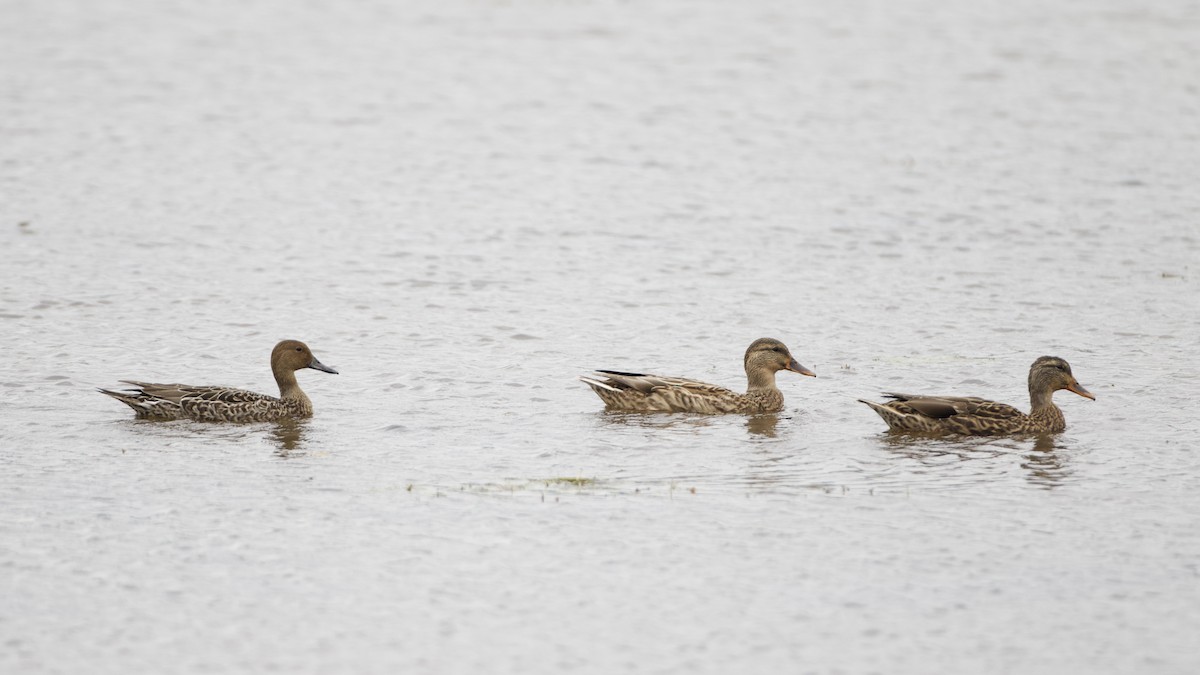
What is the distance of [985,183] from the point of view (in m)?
23.6

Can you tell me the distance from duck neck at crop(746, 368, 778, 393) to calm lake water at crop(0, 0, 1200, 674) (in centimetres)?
30

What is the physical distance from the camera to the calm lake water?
29.3ft

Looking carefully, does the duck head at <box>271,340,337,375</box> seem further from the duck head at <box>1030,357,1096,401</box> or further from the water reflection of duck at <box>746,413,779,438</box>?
the duck head at <box>1030,357,1096,401</box>

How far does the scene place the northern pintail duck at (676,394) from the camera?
13.5 metres

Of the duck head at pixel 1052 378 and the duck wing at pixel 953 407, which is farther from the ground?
the duck head at pixel 1052 378

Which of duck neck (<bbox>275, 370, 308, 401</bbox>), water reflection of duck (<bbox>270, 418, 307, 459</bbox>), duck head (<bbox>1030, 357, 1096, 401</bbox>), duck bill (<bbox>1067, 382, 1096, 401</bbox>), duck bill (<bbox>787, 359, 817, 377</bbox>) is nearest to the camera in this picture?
water reflection of duck (<bbox>270, 418, 307, 459</bbox>)

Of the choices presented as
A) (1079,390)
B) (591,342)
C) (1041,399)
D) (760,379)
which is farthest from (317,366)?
(1079,390)

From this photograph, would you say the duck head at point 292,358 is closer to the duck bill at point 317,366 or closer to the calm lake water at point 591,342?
the duck bill at point 317,366

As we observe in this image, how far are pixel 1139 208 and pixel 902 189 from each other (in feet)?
10.7

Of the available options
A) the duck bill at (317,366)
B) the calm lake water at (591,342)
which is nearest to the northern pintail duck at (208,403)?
the calm lake water at (591,342)

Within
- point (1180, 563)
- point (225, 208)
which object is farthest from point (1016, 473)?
point (225, 208)

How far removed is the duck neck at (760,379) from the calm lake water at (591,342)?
0.98 feet

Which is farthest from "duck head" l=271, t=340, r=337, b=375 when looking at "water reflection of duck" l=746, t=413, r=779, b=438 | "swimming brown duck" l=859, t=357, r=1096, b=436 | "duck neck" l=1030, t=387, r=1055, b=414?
"duck neck" l=1030, t=387, r=1055, b=414

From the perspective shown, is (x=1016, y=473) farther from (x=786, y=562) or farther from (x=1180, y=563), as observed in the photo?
(x=786, y=562)
